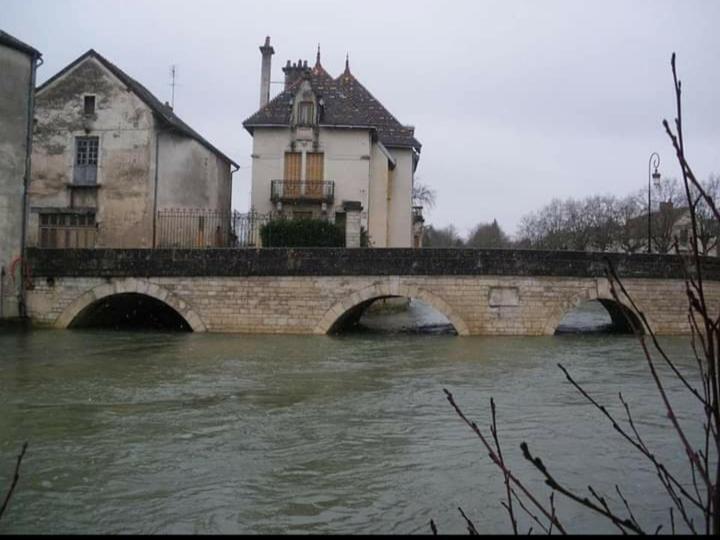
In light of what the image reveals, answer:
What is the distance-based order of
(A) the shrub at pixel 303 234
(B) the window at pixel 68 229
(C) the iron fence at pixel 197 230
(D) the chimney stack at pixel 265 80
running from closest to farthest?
1. (A) the shrub at pixel 303 234
2. (B) the window at pixel 68 229
3. (C) the iron fence at pixel 197 230
4. (D) the chimney stack at pixel 265 80

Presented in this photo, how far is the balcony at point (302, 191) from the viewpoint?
24.7 meters

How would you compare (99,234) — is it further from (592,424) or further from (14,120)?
(592,424)

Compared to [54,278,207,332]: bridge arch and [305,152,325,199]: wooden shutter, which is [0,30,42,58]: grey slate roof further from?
[305,152,325,199]: wooden shutter

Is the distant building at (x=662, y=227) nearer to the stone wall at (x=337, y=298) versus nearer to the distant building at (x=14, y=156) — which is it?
the stone wall at (x=337, y=298)

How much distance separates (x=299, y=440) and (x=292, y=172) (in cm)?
1888

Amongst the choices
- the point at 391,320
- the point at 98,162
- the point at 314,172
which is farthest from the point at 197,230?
the point at 391,320

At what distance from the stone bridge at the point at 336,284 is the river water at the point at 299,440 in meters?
4.01

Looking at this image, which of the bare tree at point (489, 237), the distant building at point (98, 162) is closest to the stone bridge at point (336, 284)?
the distant building at point (98, 162)

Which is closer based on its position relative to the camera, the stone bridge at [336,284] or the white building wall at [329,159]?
the stone bridge at [336,284]

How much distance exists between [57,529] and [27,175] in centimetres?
1474

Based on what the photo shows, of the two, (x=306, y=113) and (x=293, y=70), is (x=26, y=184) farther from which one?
(x=293, y=70)

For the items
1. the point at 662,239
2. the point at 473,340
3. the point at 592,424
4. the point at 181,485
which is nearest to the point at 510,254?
the point at 473,340

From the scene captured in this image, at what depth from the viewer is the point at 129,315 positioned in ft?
71.1

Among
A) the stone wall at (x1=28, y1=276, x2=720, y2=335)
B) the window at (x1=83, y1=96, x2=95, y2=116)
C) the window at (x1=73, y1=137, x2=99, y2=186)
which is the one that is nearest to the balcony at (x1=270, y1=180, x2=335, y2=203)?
the window at (x1=73, y1=137, x2=99, y2=186)
